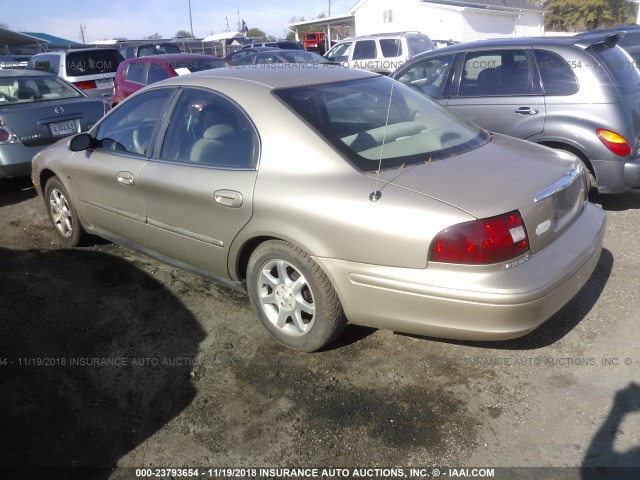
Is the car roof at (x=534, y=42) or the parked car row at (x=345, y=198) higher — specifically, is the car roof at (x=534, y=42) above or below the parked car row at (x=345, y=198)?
above

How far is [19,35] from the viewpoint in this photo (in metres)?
39.3

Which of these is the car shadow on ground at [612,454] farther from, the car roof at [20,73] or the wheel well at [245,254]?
the car roof at [20,73]

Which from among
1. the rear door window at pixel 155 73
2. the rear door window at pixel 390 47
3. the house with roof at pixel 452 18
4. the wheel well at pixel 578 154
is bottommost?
the wheel well at pixel 578 154

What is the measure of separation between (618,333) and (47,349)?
11.5 ft

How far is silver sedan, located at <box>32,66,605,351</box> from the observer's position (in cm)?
258

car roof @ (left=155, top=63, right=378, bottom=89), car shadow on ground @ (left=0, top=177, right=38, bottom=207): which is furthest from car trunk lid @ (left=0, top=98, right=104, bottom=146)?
car roof @ (left=155, top=63, right=378, bottom=89)

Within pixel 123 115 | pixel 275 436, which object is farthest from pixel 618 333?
pixel 123 115

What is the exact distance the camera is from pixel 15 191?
725cm

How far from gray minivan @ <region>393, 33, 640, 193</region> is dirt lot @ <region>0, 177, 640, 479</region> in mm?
1303

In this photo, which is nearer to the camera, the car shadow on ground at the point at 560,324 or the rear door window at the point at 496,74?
the car shadow on ground at the point at 560,324

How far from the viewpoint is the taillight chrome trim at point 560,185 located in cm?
275

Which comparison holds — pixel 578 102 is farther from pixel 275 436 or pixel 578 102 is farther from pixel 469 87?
pixel 275 436

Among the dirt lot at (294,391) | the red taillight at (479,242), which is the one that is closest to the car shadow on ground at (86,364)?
the dirt lot at (294,391)

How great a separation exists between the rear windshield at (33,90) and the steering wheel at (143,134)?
397 centimetres
